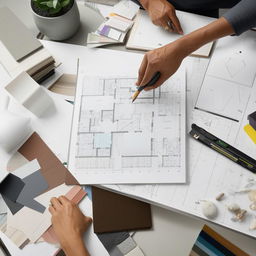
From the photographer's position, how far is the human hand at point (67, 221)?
2.59ft

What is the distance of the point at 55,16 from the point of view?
3.07ft

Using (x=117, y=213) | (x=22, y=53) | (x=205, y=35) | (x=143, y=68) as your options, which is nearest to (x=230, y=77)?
(x=205, y=35)

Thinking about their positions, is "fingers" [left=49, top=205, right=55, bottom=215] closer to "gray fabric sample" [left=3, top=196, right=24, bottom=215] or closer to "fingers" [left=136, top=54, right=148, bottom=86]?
"gray fabric sample" [left=3, top=196, right=24, bottom=215]

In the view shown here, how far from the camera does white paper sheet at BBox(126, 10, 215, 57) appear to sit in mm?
984

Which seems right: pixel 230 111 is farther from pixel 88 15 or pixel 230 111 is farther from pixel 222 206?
pixel 88 15

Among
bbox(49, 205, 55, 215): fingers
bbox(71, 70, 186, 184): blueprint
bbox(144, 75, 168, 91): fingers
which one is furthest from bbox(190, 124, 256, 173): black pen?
bbox(49, 205, 55, 215): fingers

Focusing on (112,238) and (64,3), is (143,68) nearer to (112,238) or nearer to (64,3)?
(64,3)

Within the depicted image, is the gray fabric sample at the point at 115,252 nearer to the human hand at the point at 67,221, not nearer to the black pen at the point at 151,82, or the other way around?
the human hand at the point at 67,221

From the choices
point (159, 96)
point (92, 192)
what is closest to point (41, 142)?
point (92, 192)

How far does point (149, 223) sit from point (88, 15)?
2.13 feet

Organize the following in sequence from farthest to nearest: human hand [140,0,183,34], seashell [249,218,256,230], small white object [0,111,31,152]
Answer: human hand [140,0,183,34]
small white object [0,111,31,152]
seashell [249,218,256,230]

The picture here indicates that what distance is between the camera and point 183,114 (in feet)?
2.87

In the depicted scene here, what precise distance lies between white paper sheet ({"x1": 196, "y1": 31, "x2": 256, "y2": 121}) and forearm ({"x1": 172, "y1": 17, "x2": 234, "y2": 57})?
0.22 feet

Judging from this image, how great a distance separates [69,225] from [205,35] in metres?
0.58
